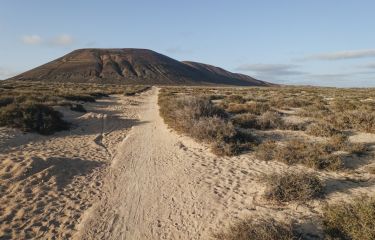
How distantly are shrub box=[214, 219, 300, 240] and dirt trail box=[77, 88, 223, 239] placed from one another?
0.74 m

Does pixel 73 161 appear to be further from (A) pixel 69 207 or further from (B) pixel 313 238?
(B) pixel 313 238

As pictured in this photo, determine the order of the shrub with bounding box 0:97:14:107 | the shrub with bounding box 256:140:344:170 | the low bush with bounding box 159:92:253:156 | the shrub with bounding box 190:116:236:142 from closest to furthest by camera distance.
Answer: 1. the shrub with bounding box 256:140:344:170
2. the low bush with bounding box 159:92:253:156
3. the shrub with bounding box 190:116:236:142
4. the shrub with bounding box 0:97:14:107

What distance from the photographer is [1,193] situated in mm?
7742

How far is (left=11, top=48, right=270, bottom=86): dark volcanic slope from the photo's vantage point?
126750 millimetres

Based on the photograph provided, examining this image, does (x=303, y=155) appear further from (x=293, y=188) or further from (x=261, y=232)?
(x=261, y=232)

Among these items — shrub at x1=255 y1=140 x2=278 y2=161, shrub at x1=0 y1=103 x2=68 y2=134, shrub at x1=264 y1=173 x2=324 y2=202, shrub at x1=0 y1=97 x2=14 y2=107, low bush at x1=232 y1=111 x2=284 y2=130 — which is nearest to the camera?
shrub at x1=264 y1=173 x2=324 y2=202

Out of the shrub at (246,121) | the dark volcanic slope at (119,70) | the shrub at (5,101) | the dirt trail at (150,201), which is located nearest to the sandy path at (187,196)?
the dirt trail at (150,201)

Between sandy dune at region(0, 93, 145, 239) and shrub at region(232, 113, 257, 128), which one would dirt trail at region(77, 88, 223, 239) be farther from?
shrub at region(232, 113, 257, 128)

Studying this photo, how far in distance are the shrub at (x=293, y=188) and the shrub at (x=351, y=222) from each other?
98 cm

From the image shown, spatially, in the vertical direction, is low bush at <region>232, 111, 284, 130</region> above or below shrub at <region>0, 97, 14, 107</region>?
below

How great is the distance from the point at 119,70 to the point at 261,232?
138 m

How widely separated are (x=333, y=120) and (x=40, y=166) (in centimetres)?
1375

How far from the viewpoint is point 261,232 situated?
5.23 metres

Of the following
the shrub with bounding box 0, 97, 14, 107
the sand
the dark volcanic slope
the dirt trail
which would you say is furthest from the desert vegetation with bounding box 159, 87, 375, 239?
the dark volcanic slope
